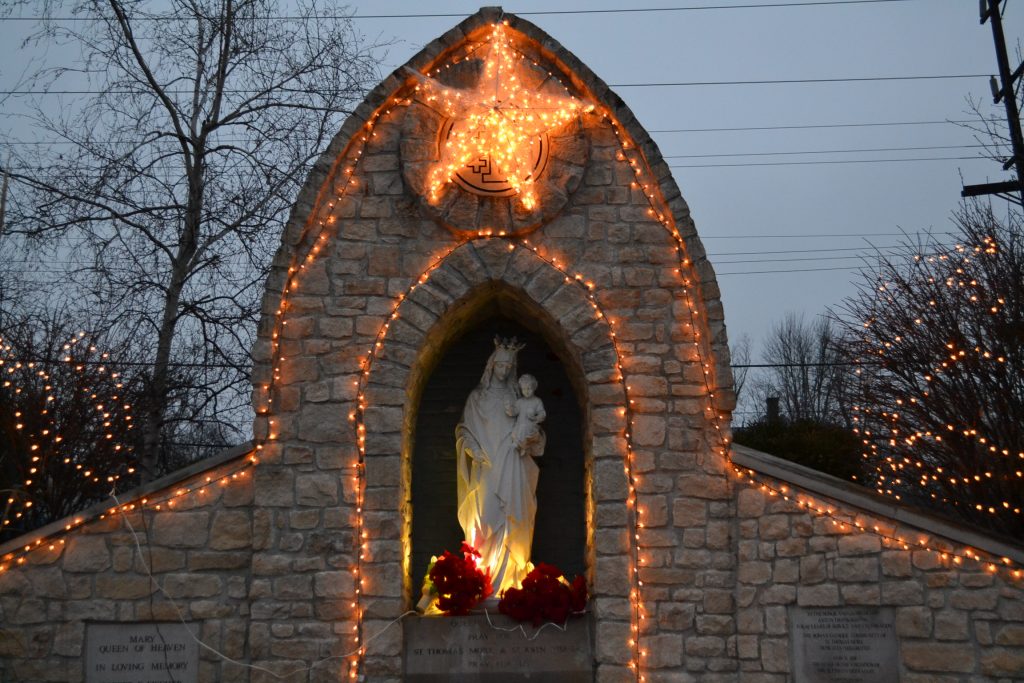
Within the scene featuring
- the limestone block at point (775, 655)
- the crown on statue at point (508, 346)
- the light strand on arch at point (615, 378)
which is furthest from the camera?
the crown on statue at point (508, 346)

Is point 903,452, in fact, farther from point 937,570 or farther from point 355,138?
point 355,138

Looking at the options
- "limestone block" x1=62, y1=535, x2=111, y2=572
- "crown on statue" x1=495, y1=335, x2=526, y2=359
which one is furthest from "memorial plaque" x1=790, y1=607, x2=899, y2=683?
"limestone block" x1=62, y1=535, x2=111, y2=572

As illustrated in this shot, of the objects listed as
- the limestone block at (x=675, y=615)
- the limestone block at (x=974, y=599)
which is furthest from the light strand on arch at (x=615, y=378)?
the limestone block at (x=974, y=599)

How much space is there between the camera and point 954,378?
28.8ft

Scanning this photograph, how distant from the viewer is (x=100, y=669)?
7.36m

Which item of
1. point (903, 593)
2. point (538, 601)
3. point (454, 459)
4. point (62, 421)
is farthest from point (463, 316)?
A: point (62, 421)

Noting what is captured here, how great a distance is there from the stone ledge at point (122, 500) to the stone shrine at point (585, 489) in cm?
2

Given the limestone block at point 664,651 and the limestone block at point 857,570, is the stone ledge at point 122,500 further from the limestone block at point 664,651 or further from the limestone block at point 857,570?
the limestone block at point 857,570

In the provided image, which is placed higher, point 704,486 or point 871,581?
point 704,486

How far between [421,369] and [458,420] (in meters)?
0.96

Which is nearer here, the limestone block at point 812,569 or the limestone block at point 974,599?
the limestone block at point 974,599

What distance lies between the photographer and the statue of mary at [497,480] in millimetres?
7980

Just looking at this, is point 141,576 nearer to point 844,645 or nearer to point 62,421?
point 62,421

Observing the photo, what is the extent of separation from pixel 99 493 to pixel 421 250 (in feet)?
17.9
